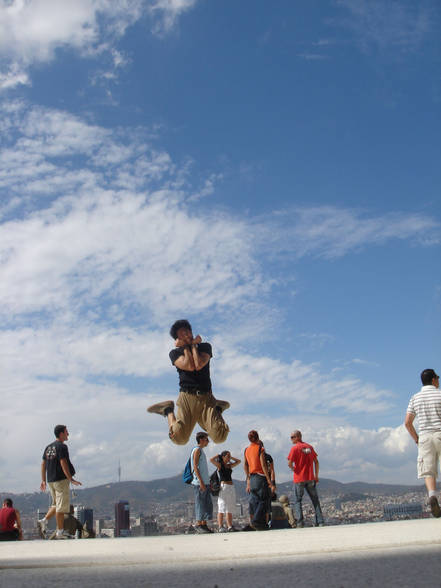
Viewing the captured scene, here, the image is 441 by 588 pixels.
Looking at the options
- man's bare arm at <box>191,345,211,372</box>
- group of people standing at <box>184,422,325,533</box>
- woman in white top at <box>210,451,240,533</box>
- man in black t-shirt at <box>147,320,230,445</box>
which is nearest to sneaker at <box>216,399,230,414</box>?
man in black t-shirt at <box>147,320,230,445</box>

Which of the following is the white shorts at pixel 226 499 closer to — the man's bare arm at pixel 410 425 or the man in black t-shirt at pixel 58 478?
the man in black t-shirt at pixel 58 478

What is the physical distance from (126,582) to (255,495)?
753 centimetres

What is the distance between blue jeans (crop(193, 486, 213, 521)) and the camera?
32.8 ft

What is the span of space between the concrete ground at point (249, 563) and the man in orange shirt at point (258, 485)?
4815mm

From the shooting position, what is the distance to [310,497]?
11297 millimetres

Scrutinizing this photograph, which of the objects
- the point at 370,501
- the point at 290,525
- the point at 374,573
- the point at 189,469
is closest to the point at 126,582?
the point at 374,573

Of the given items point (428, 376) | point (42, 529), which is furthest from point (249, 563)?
point (42, 529)

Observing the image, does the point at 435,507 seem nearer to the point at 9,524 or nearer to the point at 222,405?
the point at 222,405

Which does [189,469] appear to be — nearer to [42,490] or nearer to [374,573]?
[42,490]

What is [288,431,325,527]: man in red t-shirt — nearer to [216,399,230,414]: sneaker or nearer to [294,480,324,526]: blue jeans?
[294,480,324,526]: blue jeans

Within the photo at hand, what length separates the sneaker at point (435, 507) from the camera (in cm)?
788

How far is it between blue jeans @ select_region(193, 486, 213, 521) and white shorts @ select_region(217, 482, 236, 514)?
1.17m

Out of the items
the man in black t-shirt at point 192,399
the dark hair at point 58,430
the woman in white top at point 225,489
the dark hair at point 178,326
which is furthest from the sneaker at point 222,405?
the dark hair at point 58,430

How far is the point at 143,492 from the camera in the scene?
151375 mm
